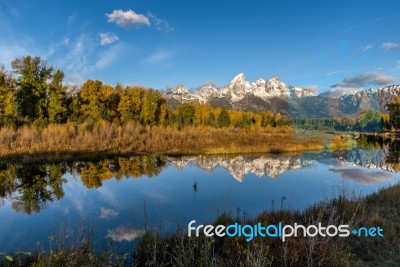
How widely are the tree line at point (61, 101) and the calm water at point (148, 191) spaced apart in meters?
12.5

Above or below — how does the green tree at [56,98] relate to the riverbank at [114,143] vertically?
above

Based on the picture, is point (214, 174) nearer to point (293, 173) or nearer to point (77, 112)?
point (293, 173)

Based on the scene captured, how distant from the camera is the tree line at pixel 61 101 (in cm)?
3164

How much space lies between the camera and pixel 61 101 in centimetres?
3681

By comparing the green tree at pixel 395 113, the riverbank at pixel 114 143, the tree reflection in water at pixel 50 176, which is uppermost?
the green tree at pixel 395 113

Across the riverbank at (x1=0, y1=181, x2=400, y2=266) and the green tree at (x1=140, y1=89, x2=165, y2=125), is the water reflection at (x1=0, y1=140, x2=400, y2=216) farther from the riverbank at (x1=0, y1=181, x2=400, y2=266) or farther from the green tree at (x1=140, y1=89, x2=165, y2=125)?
the green tree at (x1=140, y1=89, x2=165, y2=125)

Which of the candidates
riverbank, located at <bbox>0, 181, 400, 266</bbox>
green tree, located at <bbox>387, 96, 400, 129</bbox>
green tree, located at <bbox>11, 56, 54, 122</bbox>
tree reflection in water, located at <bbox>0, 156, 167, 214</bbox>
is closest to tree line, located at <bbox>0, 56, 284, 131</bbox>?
green tree, located at <bbox>11, 56, 54, 122</bbox>

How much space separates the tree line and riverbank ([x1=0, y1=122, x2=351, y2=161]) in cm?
306

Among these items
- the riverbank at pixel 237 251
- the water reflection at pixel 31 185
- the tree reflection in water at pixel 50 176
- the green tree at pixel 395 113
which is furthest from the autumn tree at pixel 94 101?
the green tree at pixel 395 113

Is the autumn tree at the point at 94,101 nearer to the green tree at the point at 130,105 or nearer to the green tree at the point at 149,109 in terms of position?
the green tree at the point at 130,105

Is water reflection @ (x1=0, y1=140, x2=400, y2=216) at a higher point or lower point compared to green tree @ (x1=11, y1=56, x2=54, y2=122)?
lower

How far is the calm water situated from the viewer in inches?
404

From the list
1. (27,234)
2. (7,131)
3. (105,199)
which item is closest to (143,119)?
(7,131)

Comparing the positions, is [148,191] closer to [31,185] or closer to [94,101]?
[31,185]
